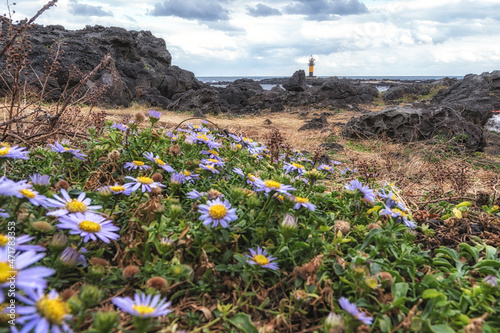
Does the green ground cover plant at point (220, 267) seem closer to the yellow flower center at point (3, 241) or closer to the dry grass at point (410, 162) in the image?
the yellow flower center at point (3, 241)

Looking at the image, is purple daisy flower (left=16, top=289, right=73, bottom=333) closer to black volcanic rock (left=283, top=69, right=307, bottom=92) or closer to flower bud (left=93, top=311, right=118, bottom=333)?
flower bud (left=93, top=311, right=118, bottom=333)

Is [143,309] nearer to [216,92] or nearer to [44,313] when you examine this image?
[44,313]

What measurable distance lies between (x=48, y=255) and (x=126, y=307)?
62 cm

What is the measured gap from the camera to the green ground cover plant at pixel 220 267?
41.3 inches

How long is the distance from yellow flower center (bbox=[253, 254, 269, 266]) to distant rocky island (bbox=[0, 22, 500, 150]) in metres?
6.15

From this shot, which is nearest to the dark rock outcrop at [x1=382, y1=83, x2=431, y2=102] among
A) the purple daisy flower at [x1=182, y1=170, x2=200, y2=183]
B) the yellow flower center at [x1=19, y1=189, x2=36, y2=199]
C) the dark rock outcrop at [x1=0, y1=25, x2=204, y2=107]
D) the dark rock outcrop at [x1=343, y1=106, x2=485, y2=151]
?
the dark rock outcrop at [x1=0, y1=25, x2=204, y2=107]

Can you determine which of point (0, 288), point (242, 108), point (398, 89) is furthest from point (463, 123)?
point (398, 89)

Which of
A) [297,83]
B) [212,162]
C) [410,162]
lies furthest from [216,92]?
[212,162]

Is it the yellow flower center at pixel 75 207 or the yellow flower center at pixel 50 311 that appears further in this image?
the yellow flower center at pixel 75 207

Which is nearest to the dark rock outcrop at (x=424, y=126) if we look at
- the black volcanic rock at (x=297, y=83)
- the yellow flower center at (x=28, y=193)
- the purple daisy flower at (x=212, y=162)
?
the purple daisy flower at (x=212, y=162)

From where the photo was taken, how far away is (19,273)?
86 centimetres

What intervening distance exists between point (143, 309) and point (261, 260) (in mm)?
544

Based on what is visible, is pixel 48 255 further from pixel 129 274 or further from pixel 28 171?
pixel 28 171

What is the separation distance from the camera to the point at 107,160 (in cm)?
208
